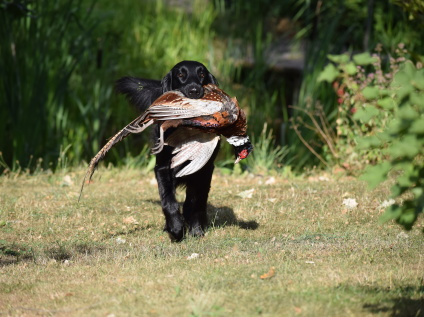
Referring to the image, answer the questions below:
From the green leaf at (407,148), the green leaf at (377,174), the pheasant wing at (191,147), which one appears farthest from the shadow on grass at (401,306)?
the pheasant wing at (191,147)

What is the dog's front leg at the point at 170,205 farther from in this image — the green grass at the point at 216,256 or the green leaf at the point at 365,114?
the green leaf at the point at 365,114

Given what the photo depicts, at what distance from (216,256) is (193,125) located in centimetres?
90

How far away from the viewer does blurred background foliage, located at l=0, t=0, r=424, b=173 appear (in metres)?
8.33

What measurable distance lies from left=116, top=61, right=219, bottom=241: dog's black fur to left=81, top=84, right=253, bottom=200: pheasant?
243 mm

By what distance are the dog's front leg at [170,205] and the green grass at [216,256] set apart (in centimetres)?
14

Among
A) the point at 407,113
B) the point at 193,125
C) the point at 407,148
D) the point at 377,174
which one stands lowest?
the point at 193,125

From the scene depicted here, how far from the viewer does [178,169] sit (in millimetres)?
5176

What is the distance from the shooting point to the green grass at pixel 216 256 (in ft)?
11.5

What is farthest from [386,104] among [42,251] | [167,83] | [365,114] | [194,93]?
[42,251]

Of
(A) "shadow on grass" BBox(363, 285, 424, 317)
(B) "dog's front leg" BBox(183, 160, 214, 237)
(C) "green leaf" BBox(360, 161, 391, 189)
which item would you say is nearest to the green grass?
(A) "shadow on grass" BBox(363, 285, 424, 317)

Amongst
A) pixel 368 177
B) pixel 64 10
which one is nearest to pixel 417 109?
pixel 368 177

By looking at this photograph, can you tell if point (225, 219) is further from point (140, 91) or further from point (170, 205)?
point (140, 91)

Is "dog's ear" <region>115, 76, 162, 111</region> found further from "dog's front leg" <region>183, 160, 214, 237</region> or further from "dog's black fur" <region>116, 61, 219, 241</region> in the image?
"dog's front leg" <region>183, 160, 214, 237</region>

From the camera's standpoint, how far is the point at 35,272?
429 centimetres
